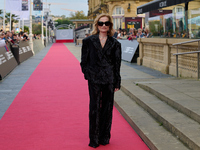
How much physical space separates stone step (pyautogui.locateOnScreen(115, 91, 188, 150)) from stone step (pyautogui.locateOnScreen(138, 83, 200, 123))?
49 centimetres

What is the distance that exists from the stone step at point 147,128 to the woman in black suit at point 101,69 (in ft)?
2.28

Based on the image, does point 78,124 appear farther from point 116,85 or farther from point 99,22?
point 99,22

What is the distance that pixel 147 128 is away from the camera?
19.8 ft

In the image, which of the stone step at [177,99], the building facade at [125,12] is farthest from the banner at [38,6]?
the stone step at [177,99]

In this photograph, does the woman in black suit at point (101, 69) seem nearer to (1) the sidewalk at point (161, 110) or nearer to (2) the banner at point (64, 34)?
(1) the sidewalk at point (161, 110)

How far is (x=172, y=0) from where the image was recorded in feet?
44.3

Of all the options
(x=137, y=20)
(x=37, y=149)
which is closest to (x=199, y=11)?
(x=37, y=149)

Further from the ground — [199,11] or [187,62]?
[199,11]

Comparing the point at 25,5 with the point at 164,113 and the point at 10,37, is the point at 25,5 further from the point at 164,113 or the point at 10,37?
the point at 164,113

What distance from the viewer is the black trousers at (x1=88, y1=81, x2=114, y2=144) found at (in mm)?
5211

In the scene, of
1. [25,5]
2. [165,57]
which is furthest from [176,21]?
[25,5]

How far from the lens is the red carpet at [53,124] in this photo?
5496 mm

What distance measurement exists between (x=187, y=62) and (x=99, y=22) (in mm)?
7541

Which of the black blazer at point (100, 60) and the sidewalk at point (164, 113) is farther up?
the black blazer at point (100, 60)
